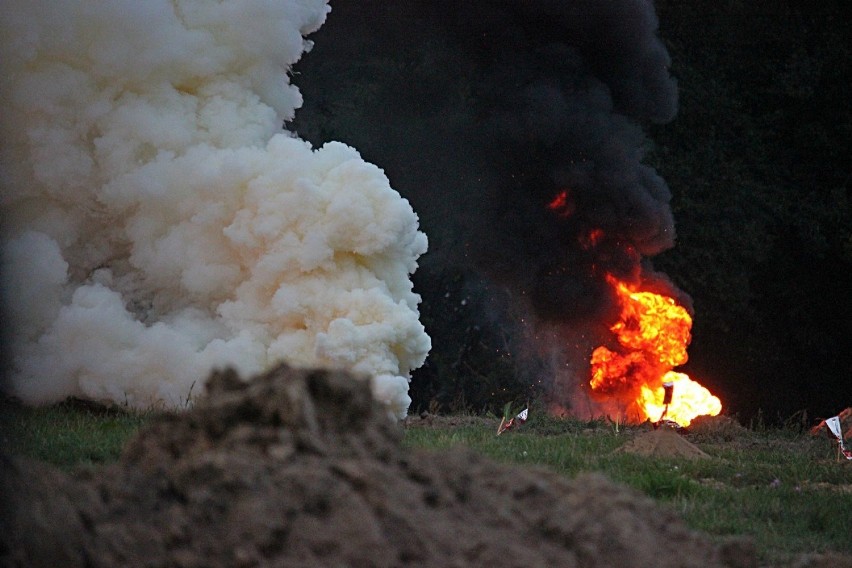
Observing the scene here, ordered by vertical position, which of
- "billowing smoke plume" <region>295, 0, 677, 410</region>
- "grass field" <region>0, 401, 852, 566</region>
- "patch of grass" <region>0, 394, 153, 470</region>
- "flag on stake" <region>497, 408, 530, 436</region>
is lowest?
"patch of grass" <region>0, 394, 153, 470</region>

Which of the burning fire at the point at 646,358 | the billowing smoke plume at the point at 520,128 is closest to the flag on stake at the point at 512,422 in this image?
the burning fire at the point at 646,358

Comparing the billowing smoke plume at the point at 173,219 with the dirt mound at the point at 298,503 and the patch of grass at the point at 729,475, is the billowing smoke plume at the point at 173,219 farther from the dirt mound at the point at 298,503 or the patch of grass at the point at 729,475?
the dirt mound at the point at 298,503

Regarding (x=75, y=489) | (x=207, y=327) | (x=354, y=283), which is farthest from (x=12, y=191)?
(x=75, y=489)

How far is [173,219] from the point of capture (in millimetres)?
9984

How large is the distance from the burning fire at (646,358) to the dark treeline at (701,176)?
100 centimetres

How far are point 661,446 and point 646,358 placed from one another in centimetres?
624

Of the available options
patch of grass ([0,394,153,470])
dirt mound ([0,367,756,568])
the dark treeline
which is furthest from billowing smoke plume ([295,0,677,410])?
dirt mound ([0,367,756,568])

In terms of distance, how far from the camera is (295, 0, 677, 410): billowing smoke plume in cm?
1502

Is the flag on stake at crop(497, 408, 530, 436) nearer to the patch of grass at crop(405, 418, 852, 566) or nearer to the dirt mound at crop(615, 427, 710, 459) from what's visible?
the patch of grass at crop(405, 418, 852, 566)

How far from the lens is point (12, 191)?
32.8 ft

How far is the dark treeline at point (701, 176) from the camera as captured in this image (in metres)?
15.5

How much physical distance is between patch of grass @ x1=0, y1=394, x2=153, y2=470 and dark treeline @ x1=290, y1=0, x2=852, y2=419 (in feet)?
20.6

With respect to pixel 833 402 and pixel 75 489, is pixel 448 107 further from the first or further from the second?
pixel 75 489

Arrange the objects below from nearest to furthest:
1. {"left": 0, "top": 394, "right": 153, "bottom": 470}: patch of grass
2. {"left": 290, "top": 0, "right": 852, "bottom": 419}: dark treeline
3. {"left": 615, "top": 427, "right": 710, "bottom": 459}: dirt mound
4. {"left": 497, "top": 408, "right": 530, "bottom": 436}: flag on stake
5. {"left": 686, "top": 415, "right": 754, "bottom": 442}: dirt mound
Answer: {"left": 0, "top": 394, "right": 153, "bottom": 470}: patch of grass, {"left": 615, "top": 427, "right": 710, "bottom": 459}: dirt mound, {"left": 497, "top": 408, "right": 530, "bottom": 436}: flag on stake, {"left": 686, "top": 415, "right": 754, "bottom": 442}: dirt mound, {"left": 290, "top": 0, "right": 852, "bottom": 419}: dark treeline
